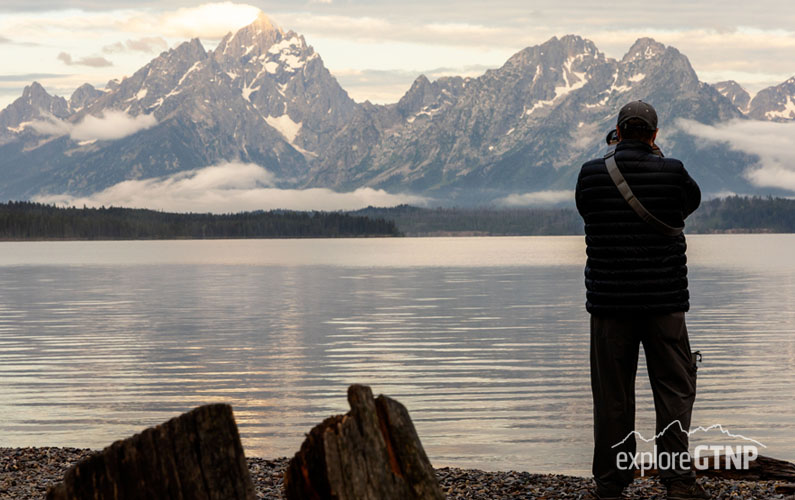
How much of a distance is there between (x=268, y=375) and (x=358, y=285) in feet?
207

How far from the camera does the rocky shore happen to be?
1156cm

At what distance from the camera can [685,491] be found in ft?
35.1

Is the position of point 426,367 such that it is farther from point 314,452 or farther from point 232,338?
point 314,452

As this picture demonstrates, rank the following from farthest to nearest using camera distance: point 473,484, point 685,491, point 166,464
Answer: point 473,484 < point 685,491 < point 166,464

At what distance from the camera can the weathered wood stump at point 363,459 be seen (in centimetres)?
665

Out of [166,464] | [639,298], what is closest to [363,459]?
[166,464]

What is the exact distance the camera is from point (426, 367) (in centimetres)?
3350

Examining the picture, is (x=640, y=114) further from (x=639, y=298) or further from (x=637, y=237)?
(x=639, y=298)

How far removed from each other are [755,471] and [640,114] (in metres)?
5.06

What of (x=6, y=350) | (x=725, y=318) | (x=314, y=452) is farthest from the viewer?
(x=725, y=318)

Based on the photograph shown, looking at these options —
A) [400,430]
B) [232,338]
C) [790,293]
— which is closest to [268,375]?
[232,338]

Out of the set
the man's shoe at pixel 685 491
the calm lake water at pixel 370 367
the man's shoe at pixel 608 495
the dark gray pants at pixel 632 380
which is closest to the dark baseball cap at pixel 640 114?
the dark gray pants at pixel 632 380

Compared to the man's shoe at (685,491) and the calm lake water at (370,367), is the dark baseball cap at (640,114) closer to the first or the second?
the man's shoe at (685,491)

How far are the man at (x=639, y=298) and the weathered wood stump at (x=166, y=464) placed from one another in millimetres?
5145
